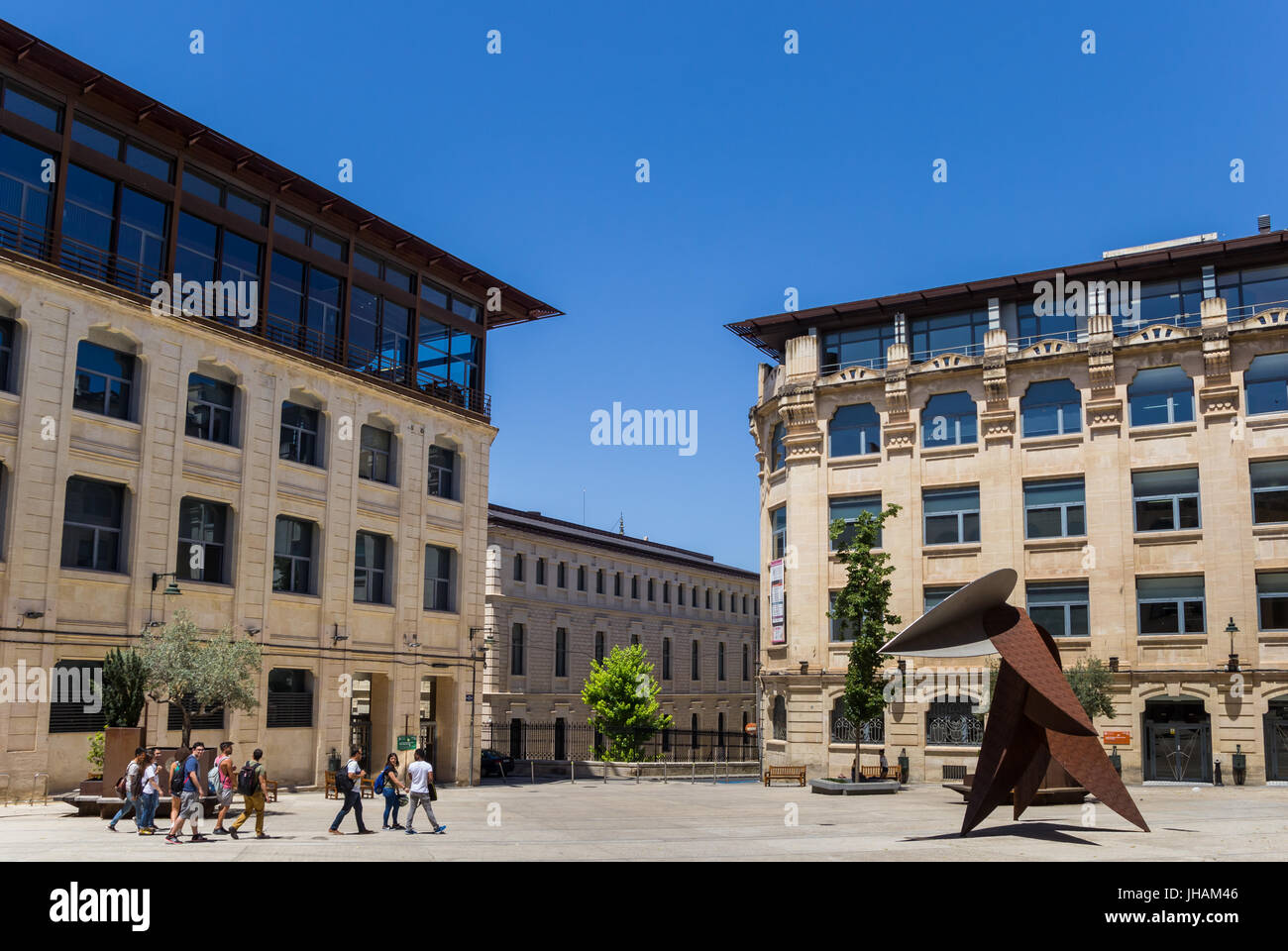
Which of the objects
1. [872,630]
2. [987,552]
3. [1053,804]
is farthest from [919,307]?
[1053,804]

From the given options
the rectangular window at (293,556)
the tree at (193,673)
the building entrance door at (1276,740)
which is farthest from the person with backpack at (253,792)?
the building entrance door at (1276,740)

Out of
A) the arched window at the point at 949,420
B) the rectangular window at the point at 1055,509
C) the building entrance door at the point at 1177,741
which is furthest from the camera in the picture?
the arched window at the point at 949,420

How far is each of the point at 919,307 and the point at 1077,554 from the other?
39.3 ft

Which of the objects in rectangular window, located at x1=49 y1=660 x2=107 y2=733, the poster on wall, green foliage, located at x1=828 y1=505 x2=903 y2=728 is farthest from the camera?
the poster on wall

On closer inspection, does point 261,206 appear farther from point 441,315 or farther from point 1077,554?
point 1077,554

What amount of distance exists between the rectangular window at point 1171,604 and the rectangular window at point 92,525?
34121 mm

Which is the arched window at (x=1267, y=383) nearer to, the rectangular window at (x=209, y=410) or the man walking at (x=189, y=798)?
the rectangular window at (x=209, y=410)

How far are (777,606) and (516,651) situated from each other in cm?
2197

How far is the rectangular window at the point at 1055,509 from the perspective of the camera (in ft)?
141

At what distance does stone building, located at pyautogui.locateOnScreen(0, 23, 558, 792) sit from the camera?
28.8 m

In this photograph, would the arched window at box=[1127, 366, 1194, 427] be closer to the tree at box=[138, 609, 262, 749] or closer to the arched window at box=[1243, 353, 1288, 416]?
the arched window at box=[1243, 353, 1288, 416]

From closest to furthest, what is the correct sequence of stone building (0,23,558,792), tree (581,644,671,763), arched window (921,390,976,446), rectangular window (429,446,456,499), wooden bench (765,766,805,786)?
1. stone building (0,23,558,792)
2. wooden bench (765,766,805,786)
3. rectangular window (429,446,456,499)
4. arched window (921,390,976,446)
5. tree (581,644,671,763)

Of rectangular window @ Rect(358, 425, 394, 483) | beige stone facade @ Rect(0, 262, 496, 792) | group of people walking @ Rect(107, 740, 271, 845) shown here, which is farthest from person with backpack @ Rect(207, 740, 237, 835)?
rectangular window @ Rect(358, 425, 394, 483)

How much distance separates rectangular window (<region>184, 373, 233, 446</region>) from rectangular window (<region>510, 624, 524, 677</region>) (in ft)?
107
